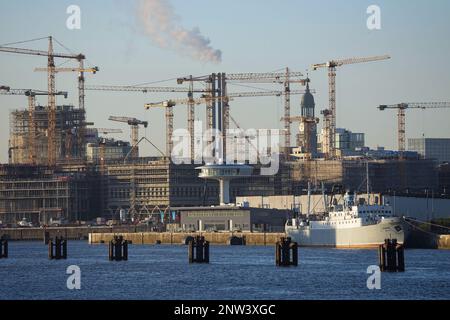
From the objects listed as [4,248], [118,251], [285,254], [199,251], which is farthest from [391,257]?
[4,248]

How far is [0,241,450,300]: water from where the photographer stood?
298ft

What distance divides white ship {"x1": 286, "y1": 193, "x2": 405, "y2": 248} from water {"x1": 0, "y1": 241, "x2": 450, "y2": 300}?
24.7ft

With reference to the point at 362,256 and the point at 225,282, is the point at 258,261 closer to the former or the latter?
the point at 362,256

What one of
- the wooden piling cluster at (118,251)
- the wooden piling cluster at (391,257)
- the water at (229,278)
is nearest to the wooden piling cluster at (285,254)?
the water at (229,278)

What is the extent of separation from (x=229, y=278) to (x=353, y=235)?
169 feet

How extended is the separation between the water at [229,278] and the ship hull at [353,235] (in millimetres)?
7054

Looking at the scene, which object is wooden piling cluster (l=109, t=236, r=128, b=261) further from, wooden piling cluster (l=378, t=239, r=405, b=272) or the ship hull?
wooden piling cluster (l=378, t=239, r=405, b=272)

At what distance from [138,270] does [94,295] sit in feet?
87.7

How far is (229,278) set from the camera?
10581 cm

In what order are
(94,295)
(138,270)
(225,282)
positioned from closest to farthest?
(94,295)
(225,282)
(138,270)

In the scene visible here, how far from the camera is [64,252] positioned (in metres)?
146

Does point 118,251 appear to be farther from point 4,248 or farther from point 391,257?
point 391,257
